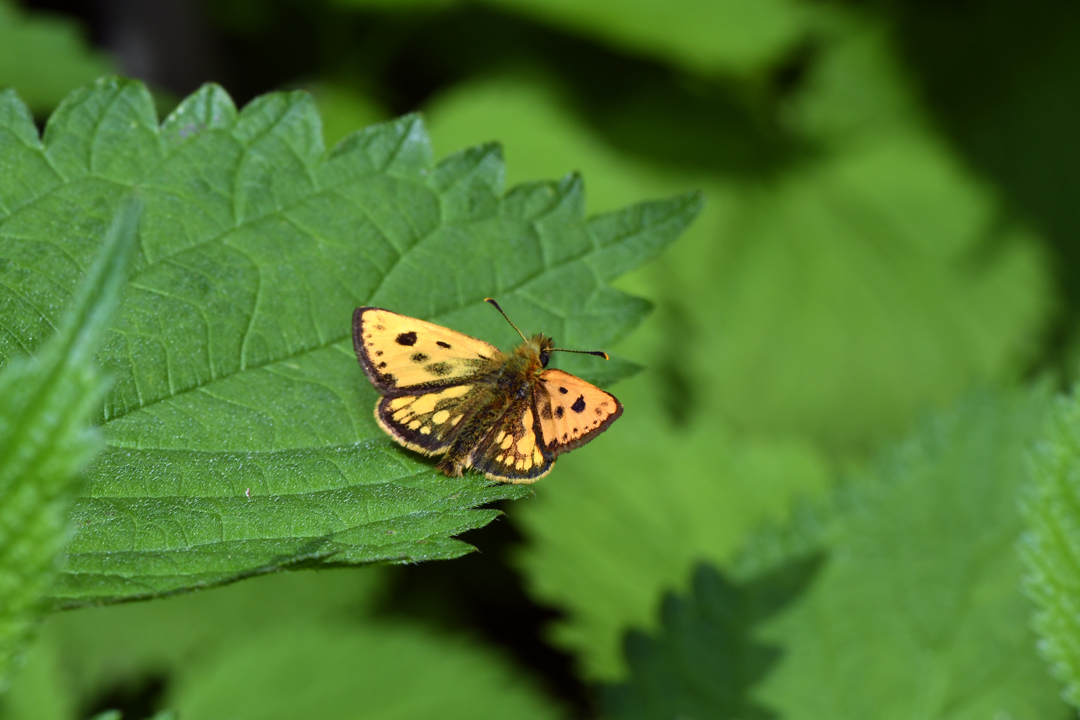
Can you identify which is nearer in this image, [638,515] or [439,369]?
[439,369]

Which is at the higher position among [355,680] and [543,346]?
[355,680]

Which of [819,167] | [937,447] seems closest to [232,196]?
[937,447]

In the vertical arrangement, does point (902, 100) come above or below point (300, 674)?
above

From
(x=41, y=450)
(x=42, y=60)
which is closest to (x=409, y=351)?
(x=41, y=450)

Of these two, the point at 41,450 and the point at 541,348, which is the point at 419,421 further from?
the point at 41,450

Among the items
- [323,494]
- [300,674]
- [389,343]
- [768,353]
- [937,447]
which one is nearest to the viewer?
[323,494]

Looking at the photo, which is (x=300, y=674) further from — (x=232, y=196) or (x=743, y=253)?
(x=743, y=253)

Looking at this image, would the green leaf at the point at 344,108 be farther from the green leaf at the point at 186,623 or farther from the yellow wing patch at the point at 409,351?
the yellow wing patch at the point at 409,351

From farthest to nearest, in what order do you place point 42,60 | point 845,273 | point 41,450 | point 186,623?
point 845,273, point 186,623, point 42,60, point 41,450
